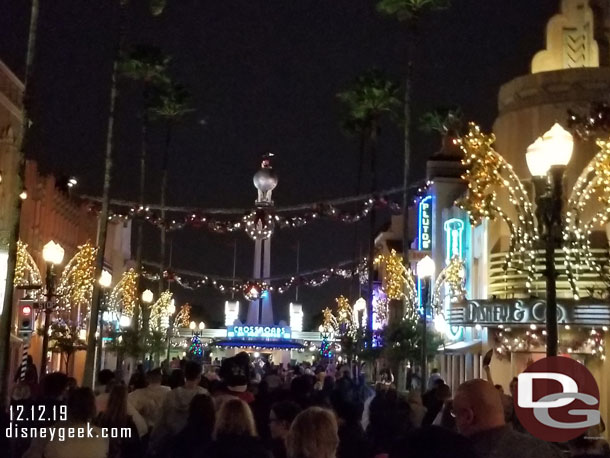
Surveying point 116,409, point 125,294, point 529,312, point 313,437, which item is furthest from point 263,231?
point 313,437

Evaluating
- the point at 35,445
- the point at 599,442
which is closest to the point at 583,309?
the point at 599,442

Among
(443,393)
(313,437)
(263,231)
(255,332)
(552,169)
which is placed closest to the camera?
(313,437)

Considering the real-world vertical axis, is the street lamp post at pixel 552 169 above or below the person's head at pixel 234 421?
above

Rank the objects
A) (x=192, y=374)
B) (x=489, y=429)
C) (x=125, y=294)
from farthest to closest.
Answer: (x=125, y=294), (x=192, y=374), (x=489, y=429)

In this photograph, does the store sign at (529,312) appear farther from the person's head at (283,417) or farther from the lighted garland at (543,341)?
the person's head at (283,417)

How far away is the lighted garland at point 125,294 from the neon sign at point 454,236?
56.9 feet

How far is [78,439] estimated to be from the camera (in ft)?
24.4

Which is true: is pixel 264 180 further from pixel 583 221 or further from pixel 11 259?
pixel 11 259

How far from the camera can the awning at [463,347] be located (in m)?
36.3

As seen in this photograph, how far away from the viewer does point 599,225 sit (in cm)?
3089

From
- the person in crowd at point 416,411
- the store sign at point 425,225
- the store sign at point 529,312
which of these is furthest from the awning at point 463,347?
the person in crowd at point 416,411

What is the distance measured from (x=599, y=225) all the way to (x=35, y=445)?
86.2 feet

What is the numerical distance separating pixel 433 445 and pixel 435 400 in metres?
9.18

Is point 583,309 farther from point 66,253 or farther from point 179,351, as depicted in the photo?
point 179,351
